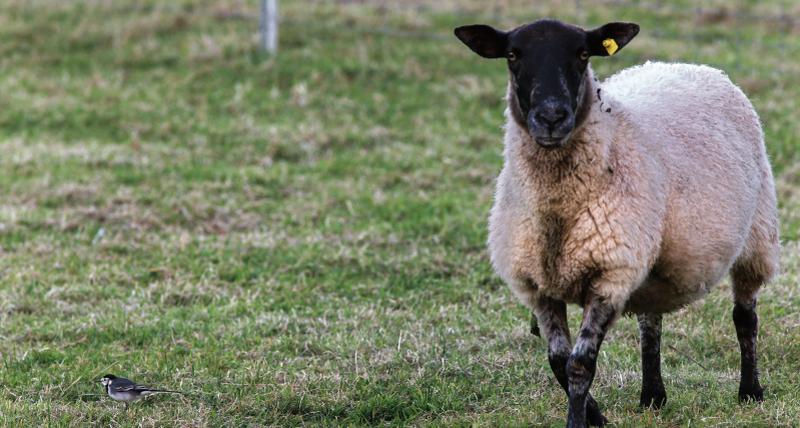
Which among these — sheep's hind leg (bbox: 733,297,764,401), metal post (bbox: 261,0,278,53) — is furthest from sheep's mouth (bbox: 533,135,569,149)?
metal post (bbox: 261,0,278,53)

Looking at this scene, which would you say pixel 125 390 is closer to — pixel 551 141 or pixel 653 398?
pixel 551 141

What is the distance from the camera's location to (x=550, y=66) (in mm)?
5051

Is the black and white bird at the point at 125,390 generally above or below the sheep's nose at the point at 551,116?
below

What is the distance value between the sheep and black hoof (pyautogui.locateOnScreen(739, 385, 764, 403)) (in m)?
0.03

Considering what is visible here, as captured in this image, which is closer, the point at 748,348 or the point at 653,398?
the point at 653,398

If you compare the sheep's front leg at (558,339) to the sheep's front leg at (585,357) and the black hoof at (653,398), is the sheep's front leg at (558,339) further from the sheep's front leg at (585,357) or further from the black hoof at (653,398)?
the black hoof at (653,398)

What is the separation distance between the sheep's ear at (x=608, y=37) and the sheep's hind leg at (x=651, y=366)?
1483 millimetres

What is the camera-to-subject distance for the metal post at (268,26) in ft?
48.6

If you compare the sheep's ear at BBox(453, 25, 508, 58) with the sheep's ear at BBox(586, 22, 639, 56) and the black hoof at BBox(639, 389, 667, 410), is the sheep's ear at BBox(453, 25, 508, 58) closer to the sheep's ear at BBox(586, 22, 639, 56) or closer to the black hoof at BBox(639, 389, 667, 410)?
the sheep's ear at BBox(586, 22, 639, 56)

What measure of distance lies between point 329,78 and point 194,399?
856cm

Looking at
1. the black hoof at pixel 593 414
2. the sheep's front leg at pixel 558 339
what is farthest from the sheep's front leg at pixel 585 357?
the black hoof at pixel 593 414

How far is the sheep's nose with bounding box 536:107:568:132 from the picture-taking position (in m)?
4.93

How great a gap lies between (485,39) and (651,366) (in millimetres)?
1946

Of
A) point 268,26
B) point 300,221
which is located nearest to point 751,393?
point 300,221
